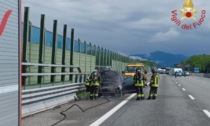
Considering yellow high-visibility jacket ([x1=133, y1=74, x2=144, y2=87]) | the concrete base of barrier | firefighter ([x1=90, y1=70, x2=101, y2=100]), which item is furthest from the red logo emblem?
yellow high-visibility jacket ([x1=133, y1=74, x2=144, y2=87])

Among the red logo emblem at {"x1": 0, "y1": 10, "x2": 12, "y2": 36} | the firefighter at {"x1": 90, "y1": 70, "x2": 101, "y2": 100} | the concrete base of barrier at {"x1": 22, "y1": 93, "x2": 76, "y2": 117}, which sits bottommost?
the concrete base of barrier at {"x1": 22, "y1": 93, "x2": 76, "y2": 117}

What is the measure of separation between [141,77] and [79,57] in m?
4.29

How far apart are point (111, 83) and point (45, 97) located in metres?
8.26

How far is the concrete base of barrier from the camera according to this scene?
11.3m

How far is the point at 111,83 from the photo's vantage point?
21.0m

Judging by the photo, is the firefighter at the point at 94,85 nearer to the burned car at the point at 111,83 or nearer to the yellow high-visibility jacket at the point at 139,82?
the burned car at the point at 111,83

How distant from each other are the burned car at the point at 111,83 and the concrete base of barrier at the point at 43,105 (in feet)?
12.5

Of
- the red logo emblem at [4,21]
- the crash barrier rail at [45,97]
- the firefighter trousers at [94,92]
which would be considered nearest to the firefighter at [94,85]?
the firefighter trousers at [94,92]

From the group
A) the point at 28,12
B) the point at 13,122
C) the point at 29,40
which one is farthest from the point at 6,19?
the point at 29,40

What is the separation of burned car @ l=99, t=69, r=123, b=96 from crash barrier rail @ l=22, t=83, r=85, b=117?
3069 millimetres

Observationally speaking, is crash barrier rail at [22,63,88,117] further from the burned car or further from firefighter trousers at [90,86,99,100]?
the burned car

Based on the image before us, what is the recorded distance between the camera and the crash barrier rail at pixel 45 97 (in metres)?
11.3

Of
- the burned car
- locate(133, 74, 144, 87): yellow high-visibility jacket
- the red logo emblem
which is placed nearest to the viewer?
the red logo emblem

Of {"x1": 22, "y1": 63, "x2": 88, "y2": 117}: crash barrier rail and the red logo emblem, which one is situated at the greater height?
the red logo emblem
